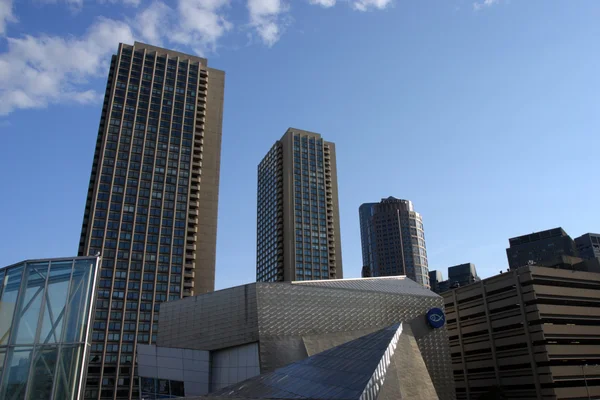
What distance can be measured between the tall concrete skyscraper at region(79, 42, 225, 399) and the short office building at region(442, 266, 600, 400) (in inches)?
2628

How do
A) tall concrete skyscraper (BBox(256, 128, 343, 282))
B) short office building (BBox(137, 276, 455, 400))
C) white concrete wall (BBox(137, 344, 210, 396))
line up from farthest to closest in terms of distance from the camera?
tall concrete skyscraper (BBox(256, 128, 343, 282)) → white concrete wall (BBox(137, 344, 210, 396)) → short office building (BBox(137, 276, 455, 400))

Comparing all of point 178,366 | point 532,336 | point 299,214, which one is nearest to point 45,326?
point 178,366

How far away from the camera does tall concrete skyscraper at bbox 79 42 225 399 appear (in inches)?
4387

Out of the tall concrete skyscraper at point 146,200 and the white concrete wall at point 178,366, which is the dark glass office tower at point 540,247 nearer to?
the tall concrete skyscraper at point 146,200

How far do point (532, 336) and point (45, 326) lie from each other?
81794 mm

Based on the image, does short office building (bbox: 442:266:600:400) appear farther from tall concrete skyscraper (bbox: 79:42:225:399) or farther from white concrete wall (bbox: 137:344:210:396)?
tall concrete skyscraper (bbox: 79:42:225:399)

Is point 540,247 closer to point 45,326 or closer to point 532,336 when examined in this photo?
point 532,336

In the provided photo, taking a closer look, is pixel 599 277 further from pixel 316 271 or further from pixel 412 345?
pixel 316 271

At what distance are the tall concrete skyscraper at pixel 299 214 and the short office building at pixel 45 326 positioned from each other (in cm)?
12990

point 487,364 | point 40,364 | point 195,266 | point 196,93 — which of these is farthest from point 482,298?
point 196,93

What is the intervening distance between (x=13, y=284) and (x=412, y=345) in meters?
32.1

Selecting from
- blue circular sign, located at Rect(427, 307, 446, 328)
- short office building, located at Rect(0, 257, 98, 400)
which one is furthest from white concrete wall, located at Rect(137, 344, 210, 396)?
short office building, located at Rect(0, 257, 98, 400)

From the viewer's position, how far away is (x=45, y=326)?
2930 cm

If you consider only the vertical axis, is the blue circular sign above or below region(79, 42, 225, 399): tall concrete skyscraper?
below
